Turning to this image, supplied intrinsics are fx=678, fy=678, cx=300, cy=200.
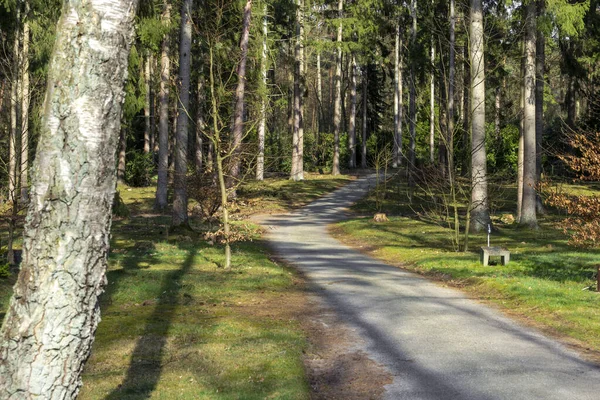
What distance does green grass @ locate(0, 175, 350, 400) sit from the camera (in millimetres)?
7953

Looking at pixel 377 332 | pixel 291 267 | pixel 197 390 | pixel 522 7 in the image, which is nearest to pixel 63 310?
pixel 197 390

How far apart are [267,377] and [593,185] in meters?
45.8

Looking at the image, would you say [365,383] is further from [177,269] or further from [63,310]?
[177,269]

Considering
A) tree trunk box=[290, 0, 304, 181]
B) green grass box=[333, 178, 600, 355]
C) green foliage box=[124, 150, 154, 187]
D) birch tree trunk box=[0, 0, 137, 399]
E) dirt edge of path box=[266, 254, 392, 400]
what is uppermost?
tree trunk box=[290, 0, 304, 181]

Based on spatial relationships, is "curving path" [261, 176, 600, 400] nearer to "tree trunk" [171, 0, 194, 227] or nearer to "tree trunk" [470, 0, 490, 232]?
"tree trunk" [171, 0, 194, 227]

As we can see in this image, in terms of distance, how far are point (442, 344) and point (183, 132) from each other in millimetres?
14726

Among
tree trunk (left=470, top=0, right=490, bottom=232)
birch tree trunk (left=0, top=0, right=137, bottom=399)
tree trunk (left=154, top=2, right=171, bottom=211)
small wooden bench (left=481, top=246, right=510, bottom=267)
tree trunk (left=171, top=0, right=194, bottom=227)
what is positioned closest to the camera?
birch tree trunk (left=0, top=0, right=137, bottom=399)

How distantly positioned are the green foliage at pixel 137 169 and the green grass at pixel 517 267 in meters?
20.1

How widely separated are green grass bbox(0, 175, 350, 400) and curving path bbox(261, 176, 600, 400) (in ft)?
3.59

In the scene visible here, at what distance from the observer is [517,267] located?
1672 centimetres

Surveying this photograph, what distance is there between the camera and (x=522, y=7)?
2672 centimetres

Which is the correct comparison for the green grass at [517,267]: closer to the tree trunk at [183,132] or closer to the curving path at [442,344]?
the curving path at [442,344]

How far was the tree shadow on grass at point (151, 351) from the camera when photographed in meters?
7.67

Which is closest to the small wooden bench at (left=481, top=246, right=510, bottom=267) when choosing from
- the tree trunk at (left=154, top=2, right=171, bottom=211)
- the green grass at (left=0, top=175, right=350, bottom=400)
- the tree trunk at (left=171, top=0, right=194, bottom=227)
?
the green grass at (left=0, top=175, right=350, bottom=400)
